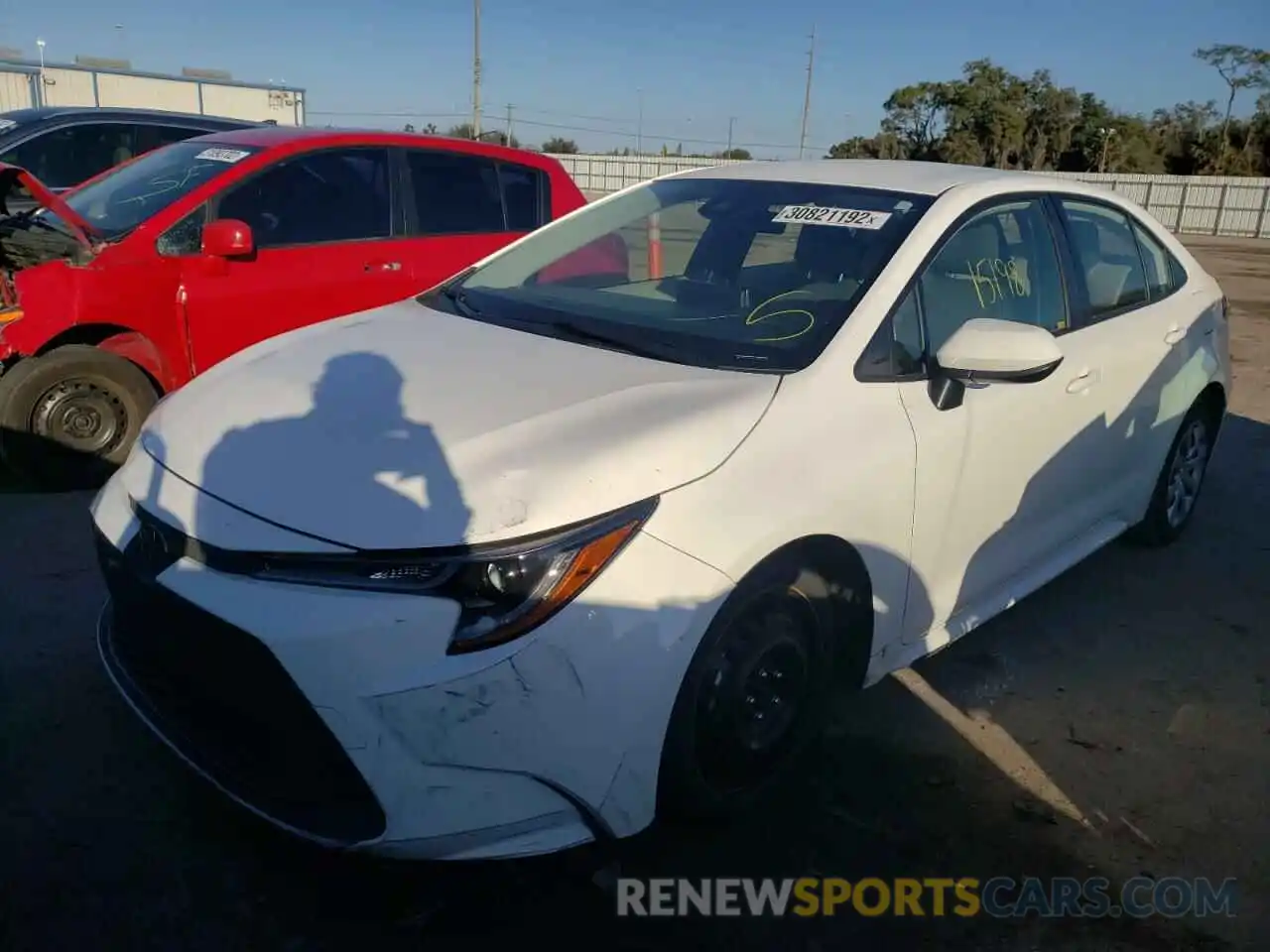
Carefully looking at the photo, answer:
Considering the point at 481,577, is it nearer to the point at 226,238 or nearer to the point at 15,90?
the point at 226,238

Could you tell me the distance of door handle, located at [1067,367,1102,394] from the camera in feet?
11.2

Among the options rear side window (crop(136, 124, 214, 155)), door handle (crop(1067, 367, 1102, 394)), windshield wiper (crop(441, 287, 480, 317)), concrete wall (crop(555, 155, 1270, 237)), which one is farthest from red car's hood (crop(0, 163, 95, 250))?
concrete wall (crop(555, 155, 1270, 237))

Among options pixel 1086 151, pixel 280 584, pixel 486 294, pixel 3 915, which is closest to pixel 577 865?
pixel 280 584

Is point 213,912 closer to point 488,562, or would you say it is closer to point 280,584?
point 280,584

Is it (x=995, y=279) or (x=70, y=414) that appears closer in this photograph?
(x=995, y=279)

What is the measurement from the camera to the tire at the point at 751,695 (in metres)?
2.28

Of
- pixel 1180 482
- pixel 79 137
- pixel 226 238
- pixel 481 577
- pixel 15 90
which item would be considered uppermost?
pixel 15 90

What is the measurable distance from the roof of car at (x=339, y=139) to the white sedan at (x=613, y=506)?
2183 millimetres

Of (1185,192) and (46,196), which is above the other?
(46,196)

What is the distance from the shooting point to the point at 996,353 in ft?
8.87

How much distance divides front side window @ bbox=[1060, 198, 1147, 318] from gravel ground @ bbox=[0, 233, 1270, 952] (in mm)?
1241

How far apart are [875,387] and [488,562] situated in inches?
48.6

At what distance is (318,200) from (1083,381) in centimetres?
381

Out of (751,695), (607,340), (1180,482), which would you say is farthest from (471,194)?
(751,695)
